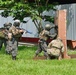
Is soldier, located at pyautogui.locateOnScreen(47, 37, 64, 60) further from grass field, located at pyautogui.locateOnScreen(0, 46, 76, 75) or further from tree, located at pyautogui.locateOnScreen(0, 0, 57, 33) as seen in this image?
tree, located at pyautogui.locateOnScreen(0, 0, 57, 33)

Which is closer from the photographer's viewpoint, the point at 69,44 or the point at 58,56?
the point at 58,56

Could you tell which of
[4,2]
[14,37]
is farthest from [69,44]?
[14,37]

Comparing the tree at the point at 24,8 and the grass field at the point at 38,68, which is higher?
the tree at the point at 24,8

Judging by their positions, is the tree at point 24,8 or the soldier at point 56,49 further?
the tree at point 24,8

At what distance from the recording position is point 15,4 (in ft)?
63.0

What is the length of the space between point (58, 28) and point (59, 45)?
0.91m

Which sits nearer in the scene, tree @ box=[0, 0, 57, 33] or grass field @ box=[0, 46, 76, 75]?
grass field @ box=[0, 46, 76, 75]

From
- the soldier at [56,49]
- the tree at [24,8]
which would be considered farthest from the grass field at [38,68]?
the tree at [24,8]

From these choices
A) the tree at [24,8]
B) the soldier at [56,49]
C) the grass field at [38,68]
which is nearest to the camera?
the grass field at [38,68]

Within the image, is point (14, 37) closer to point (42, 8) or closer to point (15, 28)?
point (15, 28)

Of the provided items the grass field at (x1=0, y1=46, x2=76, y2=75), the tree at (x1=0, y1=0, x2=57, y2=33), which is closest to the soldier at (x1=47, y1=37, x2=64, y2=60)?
the grass field at (x1=0, y1=46, x2=76, y2=75)

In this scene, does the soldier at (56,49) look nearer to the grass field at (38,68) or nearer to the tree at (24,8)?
the grass field at (38,68)

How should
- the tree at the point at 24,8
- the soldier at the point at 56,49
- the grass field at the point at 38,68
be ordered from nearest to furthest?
the grass field at the point at 38,68, the soldier at the point at 56,49, the tree at the point at 24,8

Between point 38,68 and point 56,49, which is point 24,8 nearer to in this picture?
→ point 56,49
